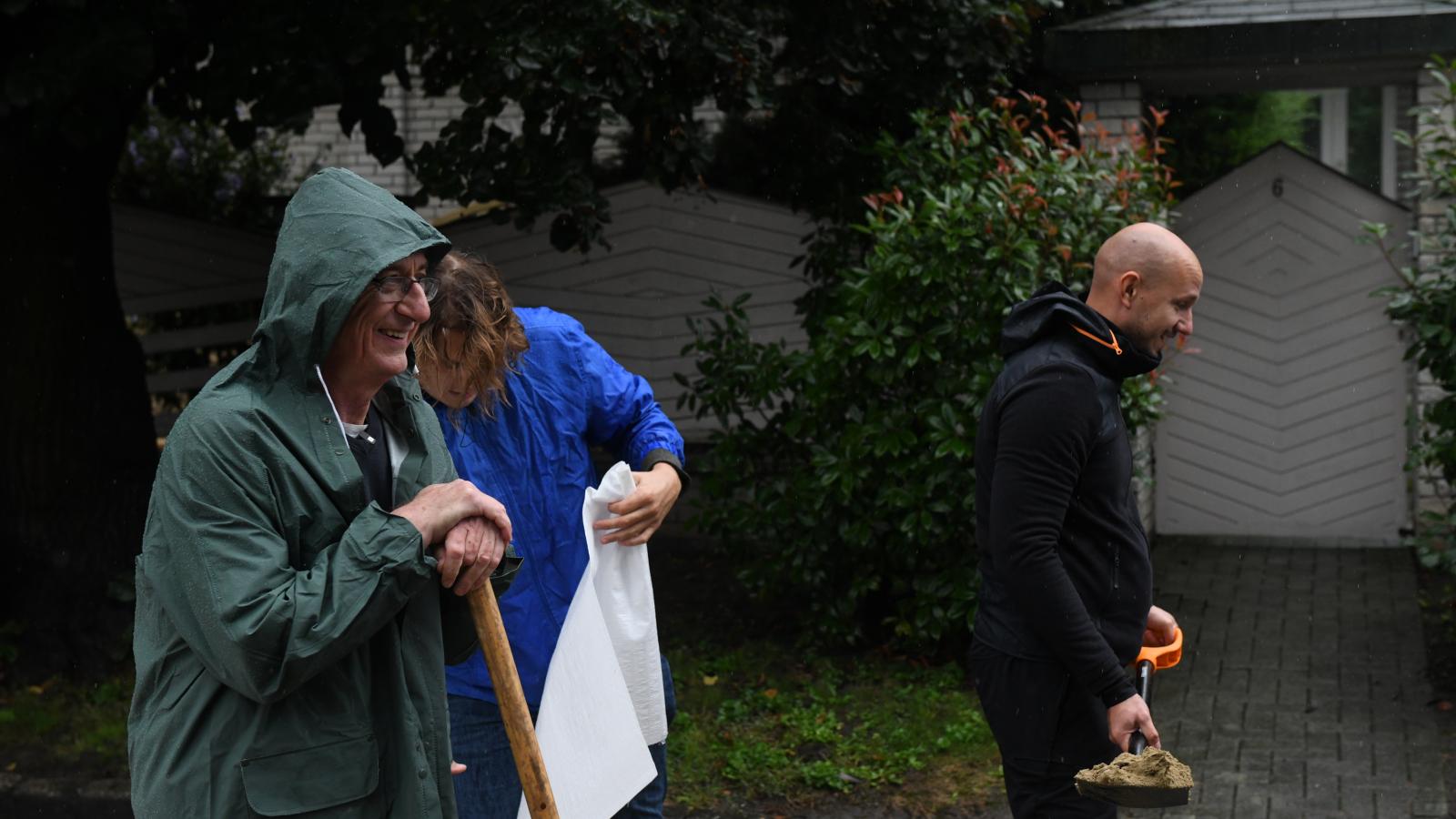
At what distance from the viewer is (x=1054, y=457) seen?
9.67ft

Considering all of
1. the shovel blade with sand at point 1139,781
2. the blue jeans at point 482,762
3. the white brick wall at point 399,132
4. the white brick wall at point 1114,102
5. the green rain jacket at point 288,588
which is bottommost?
the blue jeans at point 482,762

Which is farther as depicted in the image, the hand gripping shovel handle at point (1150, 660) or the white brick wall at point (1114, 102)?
the white brick wall at point (1114, 102)

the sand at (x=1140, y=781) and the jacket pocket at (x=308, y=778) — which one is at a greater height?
the jacket pocket at (x=308, y=778)

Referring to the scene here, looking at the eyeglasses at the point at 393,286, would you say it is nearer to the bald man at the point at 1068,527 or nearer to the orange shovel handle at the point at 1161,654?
the bald man at the point at 1068,527

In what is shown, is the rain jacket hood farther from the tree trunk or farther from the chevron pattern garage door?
the chevron pattern garage door

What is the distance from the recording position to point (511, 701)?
99.7 inches

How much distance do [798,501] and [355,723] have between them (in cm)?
448

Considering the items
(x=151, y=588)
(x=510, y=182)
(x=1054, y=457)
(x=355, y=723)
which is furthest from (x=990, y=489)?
(x=510, y=182)

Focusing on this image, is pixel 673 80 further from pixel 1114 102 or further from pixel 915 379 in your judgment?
pixel 1114 102

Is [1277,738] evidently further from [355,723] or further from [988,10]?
[355,723]

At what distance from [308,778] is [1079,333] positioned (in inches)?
68.0

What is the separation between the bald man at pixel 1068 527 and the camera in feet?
9.68

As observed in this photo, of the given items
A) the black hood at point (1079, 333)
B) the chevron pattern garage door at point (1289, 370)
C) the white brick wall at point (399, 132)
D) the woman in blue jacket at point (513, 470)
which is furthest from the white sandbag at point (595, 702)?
the white brick wall at point (399, 132)

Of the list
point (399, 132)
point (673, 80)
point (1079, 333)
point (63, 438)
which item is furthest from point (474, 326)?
point (399, 132)
